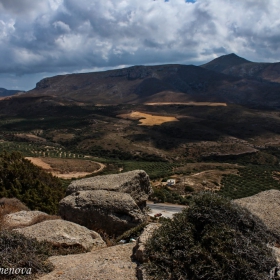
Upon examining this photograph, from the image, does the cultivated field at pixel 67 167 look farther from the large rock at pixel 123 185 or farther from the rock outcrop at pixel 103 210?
the rock outcrop at pixel 103 210

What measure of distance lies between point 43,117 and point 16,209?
6341 inches

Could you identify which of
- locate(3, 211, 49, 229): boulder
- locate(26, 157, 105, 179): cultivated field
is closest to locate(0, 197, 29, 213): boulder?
locate(3, 211, 49, 229): boulder

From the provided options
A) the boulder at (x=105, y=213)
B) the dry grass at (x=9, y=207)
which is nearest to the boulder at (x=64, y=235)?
the boulder at (x=105, y=213)

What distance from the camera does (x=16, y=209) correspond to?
15.4m

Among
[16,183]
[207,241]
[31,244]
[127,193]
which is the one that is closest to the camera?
[207,241]

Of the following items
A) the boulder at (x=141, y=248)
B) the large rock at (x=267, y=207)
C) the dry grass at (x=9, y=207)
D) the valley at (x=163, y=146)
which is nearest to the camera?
the boulder at (x=141, y=248)

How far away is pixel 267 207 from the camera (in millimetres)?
12781

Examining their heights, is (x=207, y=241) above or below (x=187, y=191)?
above

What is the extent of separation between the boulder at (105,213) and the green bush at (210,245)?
486 cm

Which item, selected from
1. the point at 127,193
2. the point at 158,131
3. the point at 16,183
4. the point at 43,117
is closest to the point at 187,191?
the point at 16,183

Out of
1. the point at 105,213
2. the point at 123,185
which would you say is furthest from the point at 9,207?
the point at 123,185

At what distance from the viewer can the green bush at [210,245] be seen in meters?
6.90

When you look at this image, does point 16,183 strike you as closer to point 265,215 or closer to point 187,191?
point 265,215

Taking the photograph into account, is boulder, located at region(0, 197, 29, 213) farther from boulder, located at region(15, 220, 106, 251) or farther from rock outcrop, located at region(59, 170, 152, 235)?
boulder, located at region(15, 220, 106, 251)
